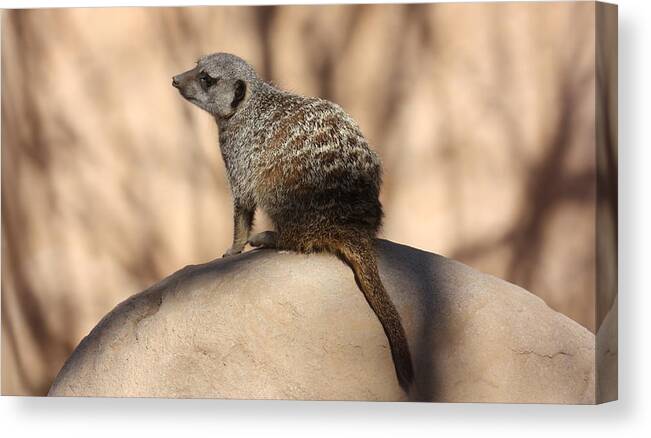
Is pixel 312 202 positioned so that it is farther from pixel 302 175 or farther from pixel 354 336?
pixel 354 336

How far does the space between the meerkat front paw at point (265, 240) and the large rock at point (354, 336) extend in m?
0.06

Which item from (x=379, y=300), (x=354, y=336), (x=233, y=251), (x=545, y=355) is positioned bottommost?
(x=545, y=355)

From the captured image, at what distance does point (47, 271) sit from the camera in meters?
5.50

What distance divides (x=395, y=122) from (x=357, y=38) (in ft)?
1.21

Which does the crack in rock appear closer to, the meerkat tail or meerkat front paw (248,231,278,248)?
the meerkat tail

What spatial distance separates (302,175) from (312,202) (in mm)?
112

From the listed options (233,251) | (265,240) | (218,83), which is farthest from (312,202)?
(218,83)

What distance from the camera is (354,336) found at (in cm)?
480

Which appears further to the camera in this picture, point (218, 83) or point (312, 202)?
point (218, 83)

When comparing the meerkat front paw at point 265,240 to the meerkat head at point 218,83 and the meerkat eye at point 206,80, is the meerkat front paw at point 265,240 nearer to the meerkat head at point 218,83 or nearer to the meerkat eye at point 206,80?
the meerkat head at point 218,83

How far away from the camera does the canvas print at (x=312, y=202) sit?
488cm

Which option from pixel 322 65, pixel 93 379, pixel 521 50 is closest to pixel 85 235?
pixel 93 379

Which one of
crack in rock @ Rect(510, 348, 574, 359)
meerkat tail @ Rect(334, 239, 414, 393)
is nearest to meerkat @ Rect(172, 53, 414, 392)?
meerkat tail @ Rect(334, 239, 414, 393)

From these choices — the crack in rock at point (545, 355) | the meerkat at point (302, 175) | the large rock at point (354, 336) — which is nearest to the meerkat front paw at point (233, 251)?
the meerkat at point (302, 175)
